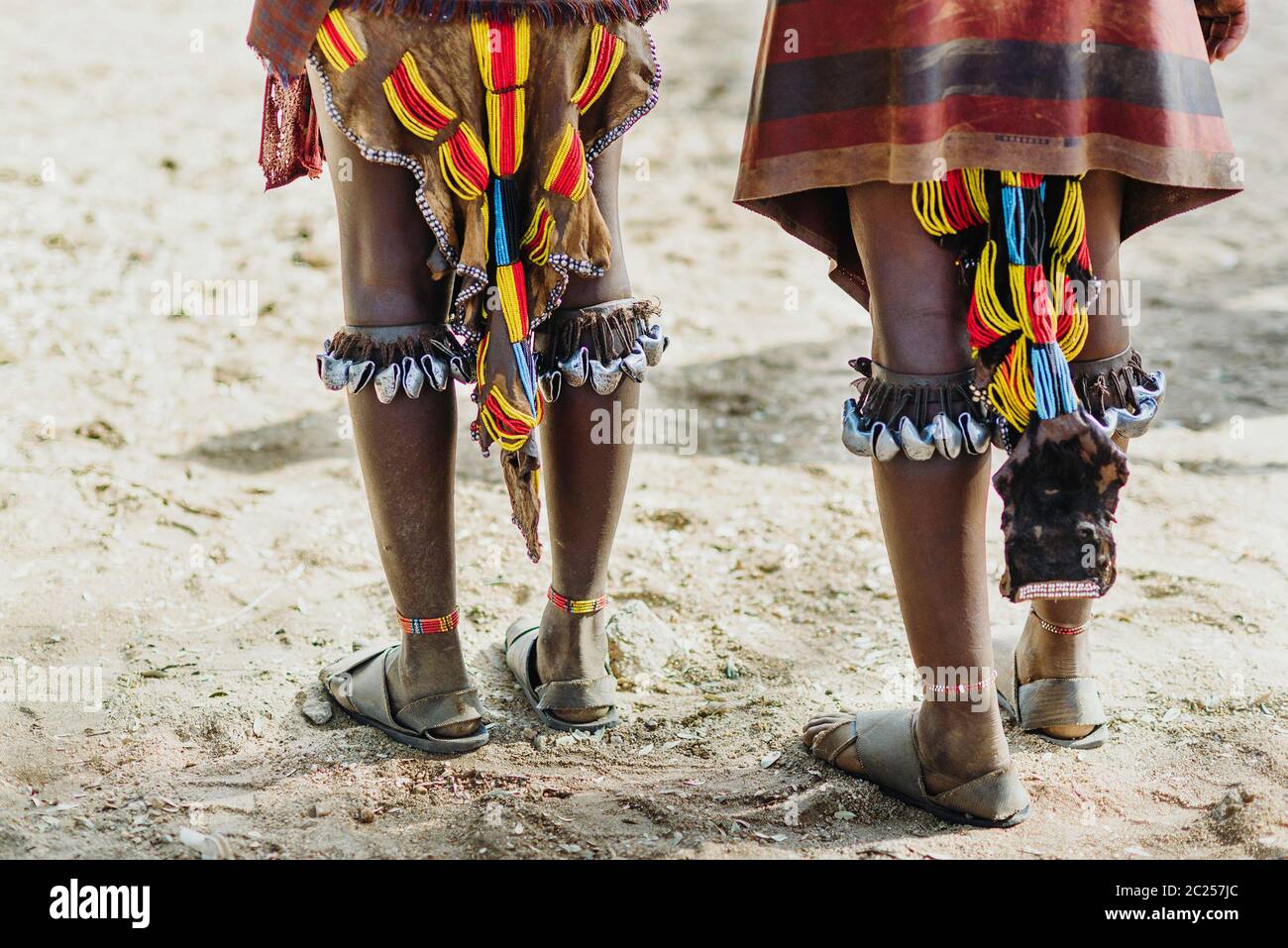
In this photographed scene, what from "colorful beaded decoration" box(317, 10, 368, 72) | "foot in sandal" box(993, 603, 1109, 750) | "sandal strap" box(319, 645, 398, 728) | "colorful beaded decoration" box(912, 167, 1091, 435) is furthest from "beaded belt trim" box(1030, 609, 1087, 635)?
"colorful beaded decoration" box(317, 10, 368, 72)

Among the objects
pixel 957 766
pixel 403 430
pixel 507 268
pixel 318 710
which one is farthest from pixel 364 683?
pixel 957 766

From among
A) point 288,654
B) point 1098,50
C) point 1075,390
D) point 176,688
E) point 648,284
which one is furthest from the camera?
point 648,284

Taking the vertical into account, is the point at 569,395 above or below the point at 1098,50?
below

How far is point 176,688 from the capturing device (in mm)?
2242

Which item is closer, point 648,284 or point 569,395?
point 569,395

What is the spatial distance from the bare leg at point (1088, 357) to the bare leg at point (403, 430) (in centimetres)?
102

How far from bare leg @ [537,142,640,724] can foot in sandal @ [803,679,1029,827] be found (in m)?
→ 0.57

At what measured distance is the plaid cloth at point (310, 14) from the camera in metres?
1.72

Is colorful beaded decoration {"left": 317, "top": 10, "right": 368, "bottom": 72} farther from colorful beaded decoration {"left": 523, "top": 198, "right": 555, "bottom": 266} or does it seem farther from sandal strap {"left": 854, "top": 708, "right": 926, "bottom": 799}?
sandal strap {"left": 854, "top": 708, "right": 926, "bottom": 799}

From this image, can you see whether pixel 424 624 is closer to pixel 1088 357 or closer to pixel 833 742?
pixel 833 742
